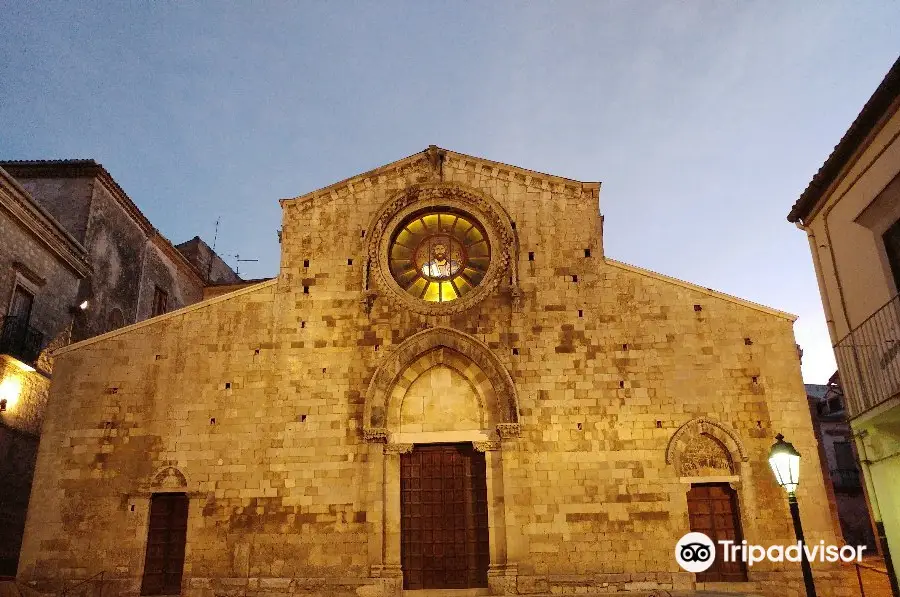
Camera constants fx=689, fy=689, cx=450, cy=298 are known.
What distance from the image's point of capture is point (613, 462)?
13.4m

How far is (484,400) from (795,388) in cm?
616

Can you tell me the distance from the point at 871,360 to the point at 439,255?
8.68 meters

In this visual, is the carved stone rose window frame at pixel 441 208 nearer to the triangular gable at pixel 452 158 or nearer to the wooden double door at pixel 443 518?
the triangular gable at pixel 452 158

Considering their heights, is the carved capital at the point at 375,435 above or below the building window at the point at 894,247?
below

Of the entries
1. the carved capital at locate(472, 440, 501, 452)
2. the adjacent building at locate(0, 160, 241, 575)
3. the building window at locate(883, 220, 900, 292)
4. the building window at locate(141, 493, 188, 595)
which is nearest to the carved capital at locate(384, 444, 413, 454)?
the carved capital at locate(472, 440, 501, 452)

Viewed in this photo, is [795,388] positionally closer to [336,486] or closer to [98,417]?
[336,486]

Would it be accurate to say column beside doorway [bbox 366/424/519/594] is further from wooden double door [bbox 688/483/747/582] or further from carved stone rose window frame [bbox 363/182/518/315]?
wooden double door [bbox 688/483/747/582]

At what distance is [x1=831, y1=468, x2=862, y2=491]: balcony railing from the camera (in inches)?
1211

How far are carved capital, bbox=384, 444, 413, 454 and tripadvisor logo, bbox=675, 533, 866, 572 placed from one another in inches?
214

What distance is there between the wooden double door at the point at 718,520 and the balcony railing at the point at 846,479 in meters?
21.3

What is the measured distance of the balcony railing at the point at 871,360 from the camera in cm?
977

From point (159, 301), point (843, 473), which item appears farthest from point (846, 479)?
point (159, 301)

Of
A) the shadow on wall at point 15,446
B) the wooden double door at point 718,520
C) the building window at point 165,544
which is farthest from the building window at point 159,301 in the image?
the wooden double door at point 718,520

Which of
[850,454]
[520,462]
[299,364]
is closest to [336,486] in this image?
[299,364]
